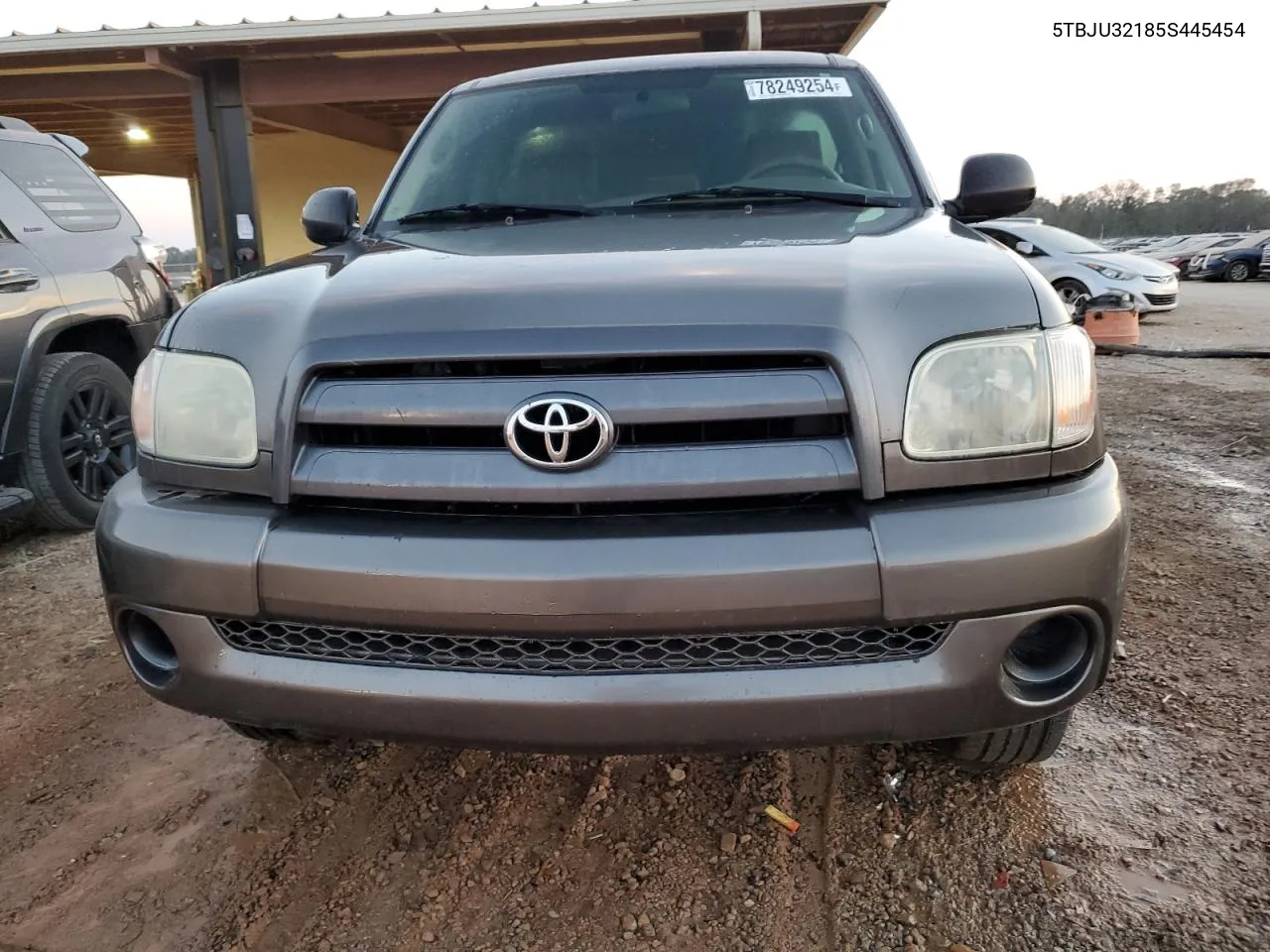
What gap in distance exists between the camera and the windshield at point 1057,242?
1198 centimetres

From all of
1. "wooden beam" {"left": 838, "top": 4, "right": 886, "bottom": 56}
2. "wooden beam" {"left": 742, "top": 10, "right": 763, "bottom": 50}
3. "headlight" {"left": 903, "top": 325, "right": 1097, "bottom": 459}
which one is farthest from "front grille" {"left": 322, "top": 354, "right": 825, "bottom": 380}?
"wooden beam" {"left": 838, "top": 4, "right": 886, "bottom": 56}

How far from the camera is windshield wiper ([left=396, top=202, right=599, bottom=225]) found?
2430 mm

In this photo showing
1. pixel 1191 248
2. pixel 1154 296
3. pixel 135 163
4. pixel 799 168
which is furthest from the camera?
pixel 1191 248

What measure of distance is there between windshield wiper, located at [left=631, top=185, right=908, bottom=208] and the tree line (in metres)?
54.4

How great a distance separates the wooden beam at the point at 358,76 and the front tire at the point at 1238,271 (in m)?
22.9

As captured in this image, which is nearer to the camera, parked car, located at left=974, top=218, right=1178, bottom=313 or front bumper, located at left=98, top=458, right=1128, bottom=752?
front bumper, located at left=98, top=458, right=1128, bottom=752

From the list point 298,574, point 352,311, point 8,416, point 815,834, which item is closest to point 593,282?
point 352,311

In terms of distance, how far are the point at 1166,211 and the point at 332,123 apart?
56.1m

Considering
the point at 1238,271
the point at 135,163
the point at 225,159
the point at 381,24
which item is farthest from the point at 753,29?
the point at 1238,271

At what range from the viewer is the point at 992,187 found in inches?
102

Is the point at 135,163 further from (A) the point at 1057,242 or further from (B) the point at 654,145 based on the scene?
(B) the point at 654,145

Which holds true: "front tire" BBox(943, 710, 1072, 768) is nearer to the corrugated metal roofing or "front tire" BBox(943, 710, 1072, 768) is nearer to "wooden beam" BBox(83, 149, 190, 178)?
the corrugated metal roofing

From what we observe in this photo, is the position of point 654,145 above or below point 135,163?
below

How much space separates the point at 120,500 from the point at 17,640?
195cm
